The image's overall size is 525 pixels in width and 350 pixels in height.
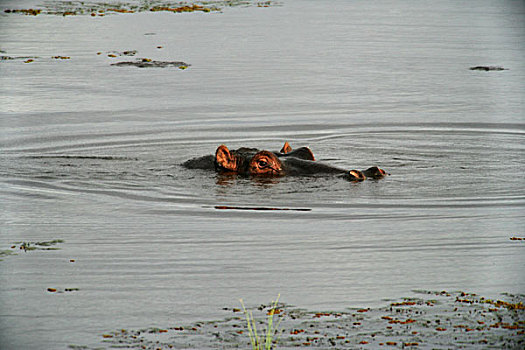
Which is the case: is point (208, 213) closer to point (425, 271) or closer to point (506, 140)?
point (425, 271)

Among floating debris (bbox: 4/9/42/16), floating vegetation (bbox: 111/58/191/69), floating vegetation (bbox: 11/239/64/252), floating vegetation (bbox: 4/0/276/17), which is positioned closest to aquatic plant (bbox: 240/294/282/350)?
floating vegetation (bbox: 11/239/64/252)

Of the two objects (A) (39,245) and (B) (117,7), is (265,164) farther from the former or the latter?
(B) (117,7)

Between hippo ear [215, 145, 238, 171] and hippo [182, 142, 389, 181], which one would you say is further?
hippo ear [215, 145, 238, 171]

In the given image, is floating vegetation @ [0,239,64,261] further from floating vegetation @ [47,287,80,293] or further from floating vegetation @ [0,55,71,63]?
floating vegetation @ [0,55,71,63]

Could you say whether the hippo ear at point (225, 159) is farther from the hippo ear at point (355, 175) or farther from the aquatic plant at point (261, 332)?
the aquatic plant at point (261, 332)

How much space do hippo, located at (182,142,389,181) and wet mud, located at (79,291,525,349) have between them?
579cm

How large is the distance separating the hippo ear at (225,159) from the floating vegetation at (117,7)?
30685 mm

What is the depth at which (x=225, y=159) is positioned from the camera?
45.0 feet

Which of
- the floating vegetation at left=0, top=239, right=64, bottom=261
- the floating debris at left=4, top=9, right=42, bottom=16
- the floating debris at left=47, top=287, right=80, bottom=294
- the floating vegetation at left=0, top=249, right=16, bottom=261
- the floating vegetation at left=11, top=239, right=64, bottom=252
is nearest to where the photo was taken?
the floating debris at left=47, top=287, right=80, bottom=294

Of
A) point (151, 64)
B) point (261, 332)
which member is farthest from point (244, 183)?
point (151, 64)

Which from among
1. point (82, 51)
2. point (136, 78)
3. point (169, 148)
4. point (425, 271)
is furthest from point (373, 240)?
point (82, 51)

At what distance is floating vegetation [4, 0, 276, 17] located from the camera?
4475cm

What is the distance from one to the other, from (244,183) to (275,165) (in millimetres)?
547

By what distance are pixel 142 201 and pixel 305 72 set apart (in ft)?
48.2
